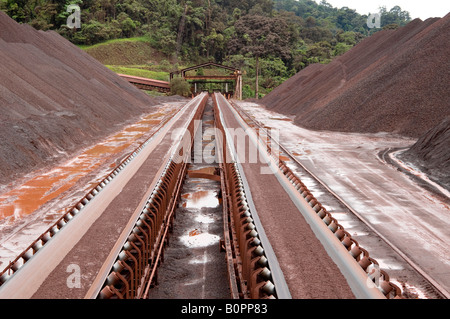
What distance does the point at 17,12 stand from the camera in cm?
7338

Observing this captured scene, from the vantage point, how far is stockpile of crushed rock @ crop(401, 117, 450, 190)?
15.0 m

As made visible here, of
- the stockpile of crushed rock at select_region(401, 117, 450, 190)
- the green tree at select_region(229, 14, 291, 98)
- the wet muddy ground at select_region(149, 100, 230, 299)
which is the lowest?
the wet muddy ground at select_region(149, 100, 230, 299)

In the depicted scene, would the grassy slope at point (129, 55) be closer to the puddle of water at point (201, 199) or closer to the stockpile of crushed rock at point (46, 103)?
the stockpile of crushed rock at point (46, 103)

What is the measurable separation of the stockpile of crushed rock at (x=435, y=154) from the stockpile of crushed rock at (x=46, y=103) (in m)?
16.7

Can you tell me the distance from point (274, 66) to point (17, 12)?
56.4m

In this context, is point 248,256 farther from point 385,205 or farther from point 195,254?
point 385,205

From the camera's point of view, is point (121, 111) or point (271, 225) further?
point (121, 111)

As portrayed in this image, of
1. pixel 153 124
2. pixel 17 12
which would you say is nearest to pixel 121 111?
pixel 153 124

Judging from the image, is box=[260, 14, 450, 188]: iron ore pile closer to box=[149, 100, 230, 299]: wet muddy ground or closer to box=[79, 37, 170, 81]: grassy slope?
box=[149, 100, 230, 299]: wet muddy ground

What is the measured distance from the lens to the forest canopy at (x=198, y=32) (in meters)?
86.2

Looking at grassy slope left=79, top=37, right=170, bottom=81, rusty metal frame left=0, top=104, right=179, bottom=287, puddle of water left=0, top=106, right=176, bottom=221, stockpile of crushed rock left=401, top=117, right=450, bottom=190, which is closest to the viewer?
rusty metal frame left=0, top=104, right=179, bottom=287

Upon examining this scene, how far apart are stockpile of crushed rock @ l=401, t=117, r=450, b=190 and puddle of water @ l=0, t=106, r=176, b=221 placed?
45.5 feet

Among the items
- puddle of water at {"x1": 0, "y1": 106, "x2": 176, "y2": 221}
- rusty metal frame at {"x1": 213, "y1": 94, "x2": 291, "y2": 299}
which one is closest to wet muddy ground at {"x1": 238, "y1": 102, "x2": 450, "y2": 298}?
rusty metal frame at {"x1": 213, "y1": 94, "x2": 291, "y2": 299}
